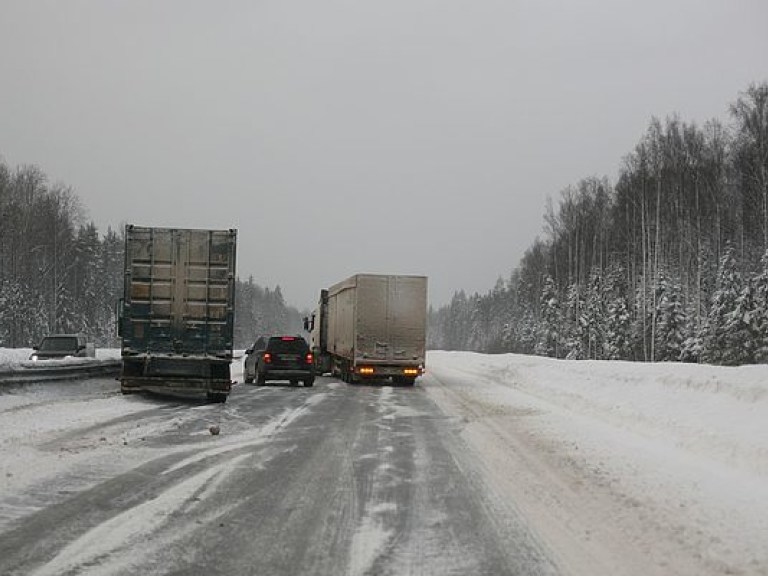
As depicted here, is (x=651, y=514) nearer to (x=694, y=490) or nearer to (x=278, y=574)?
(x=694, y=490)

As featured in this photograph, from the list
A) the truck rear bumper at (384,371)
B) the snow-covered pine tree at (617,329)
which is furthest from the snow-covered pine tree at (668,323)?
the truck rear bumper at (384,371)

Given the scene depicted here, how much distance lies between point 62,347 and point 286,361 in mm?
12232

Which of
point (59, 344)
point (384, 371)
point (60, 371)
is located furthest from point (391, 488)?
point (59, 344)

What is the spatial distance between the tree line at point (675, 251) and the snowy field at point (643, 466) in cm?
2551

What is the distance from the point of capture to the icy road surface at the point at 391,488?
17.5ft

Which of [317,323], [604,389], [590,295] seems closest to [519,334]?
[590,295]

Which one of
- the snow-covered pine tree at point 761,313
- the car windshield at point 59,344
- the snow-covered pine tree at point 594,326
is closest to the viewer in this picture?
the car windshield at point 59,344

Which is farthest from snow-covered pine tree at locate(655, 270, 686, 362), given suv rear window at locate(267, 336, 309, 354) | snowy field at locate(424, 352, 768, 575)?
suv rear window at locate(267, 336, 309, 354)

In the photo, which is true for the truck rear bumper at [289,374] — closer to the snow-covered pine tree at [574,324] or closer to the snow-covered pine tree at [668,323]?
the snow-covered pine tree at [668,323]

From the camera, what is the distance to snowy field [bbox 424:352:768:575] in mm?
5641

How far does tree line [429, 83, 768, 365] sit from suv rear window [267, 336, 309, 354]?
83.1 feet

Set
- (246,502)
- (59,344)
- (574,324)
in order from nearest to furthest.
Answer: (246,502) → (59,344) → (574,324)

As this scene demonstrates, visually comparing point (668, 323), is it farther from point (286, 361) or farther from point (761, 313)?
point (286, 361)

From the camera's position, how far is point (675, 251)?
55969mm
